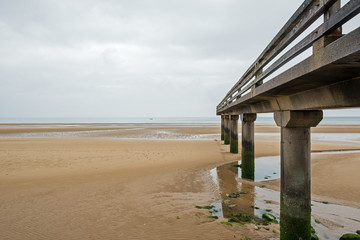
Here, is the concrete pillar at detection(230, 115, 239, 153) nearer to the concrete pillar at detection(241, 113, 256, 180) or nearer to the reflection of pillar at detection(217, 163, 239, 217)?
the reflection of pillar at detection(217, 163, 239, 217)

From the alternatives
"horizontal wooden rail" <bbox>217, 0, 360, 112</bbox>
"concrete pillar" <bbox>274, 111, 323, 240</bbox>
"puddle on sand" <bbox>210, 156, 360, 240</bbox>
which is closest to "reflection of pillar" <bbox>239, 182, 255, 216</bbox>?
"puddle on sand" <bbox>210, 156, 360, 240</bbox>

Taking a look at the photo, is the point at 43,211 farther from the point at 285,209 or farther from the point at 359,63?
the point at 359,63

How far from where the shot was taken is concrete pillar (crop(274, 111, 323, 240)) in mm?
5078

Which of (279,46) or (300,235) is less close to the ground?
(279,46)

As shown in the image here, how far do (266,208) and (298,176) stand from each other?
7.69 ft

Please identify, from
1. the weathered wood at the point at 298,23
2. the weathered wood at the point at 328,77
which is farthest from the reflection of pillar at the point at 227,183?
the weathered wood at the point at 298,23

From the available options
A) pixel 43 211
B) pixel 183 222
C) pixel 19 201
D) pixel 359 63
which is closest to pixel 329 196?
pixel 183 222

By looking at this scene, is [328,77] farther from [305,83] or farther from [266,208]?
[266,208]

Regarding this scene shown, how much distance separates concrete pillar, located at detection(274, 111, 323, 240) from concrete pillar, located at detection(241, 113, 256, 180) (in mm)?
5006

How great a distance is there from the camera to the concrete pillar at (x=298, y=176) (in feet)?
16.7

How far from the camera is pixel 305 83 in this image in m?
3.83

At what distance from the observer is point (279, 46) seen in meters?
4.31

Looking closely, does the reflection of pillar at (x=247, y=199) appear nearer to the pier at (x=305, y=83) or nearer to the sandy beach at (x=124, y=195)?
the sandy beach at (x=124, y=195)

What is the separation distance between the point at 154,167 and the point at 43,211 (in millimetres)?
6253
